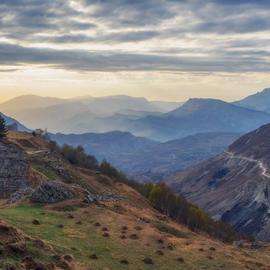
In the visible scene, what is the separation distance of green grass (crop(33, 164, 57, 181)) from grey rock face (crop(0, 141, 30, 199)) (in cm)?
1090

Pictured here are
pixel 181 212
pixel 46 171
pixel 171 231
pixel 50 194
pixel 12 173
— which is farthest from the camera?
pixel 181 212

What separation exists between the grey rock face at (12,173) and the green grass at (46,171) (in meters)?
10.9

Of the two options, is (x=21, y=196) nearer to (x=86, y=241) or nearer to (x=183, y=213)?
(x=86, y=241)

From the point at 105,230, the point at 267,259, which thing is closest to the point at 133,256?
the point at 105,230

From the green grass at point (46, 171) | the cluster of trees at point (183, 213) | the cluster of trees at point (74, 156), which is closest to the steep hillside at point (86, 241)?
the green grass at point (46, 171)

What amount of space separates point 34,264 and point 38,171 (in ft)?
215

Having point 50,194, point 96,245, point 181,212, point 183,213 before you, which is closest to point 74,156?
point 181,212

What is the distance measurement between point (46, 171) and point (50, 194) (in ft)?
113

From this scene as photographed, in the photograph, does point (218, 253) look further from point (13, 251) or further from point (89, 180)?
point (89, 180)

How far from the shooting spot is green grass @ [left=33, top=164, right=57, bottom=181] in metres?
95.4

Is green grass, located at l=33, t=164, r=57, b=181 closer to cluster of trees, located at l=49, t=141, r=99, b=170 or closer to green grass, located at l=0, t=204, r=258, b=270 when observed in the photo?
cluster of trees, located at l=49, t=141, r=99, b=170

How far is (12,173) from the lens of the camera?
8250 centimetres

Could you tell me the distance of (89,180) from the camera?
356 ft

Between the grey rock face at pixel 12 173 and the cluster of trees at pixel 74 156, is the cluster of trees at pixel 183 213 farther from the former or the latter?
the grey rock face at pixel 12 173
